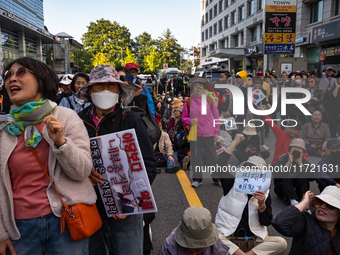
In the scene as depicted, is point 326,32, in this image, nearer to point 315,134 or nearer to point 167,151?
point 315,134

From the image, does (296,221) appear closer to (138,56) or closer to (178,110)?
(178,110)

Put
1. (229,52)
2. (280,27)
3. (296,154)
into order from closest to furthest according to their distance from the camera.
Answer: (296,154) < (280,27) < (229,52)

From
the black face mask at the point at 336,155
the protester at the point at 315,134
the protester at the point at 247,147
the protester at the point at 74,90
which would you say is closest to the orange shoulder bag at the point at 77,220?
the protester at the point at 74,90

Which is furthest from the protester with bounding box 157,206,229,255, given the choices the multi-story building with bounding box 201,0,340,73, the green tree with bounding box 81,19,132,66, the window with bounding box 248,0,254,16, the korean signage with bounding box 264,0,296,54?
the green tree with bounding box 81,19,132,66

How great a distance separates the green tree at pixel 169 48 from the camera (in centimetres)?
7919

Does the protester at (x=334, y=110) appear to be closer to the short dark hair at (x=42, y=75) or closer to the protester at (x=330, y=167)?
the protester at (x=330, y=167)

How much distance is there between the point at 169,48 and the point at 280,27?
223 feet

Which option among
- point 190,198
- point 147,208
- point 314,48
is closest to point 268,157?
point 190,198

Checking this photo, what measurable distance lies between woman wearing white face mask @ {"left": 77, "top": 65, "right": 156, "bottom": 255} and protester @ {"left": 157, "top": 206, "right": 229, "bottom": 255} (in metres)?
0.30

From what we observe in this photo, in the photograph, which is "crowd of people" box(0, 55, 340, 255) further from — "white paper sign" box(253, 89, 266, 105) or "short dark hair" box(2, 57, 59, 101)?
"white paper sign" box(253, 89, 266, 105)

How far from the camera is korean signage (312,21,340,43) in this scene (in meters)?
18.3

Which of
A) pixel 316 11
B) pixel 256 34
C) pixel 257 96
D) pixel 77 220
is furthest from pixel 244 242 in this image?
pixel 256 34

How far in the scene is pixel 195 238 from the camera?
232 cm

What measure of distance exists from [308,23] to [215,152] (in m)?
21.7
